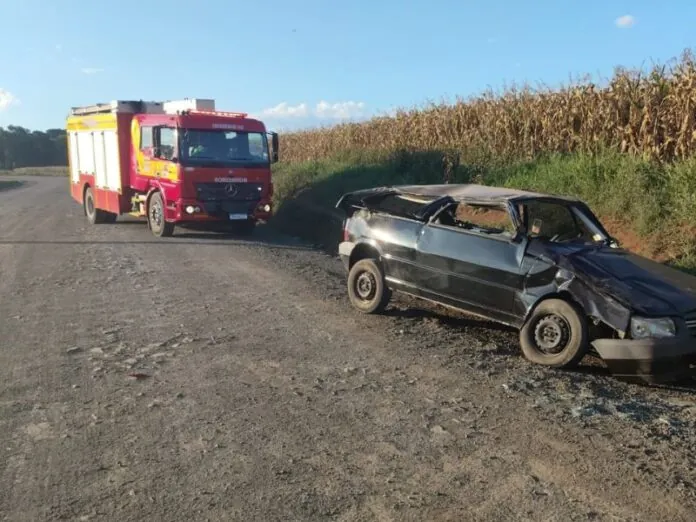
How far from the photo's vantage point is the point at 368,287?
7781 mm

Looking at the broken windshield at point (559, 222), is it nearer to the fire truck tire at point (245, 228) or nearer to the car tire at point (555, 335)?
the car tire at point (555, 335)

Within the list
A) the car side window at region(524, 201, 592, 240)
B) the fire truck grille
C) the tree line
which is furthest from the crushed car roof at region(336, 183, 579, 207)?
the tree line

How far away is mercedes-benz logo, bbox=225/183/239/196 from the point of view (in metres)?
14.1

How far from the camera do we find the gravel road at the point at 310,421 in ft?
11.3

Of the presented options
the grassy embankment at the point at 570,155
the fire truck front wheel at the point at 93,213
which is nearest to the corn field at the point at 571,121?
the grassy embankment at the point at 570,155

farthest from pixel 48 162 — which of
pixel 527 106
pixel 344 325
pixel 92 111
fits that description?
pixel 344 325

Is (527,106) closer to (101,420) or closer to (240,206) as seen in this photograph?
(240,206)

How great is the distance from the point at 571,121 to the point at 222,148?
7497mm

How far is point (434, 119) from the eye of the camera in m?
19.6

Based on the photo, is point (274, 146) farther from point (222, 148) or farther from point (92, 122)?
point (92, 122)

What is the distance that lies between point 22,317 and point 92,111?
35.7 ft

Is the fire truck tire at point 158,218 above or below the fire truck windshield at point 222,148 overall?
below

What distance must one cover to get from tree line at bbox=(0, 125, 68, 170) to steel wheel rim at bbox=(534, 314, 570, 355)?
93.3 meters

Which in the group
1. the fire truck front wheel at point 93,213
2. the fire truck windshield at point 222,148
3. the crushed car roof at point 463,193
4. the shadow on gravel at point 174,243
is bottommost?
the shadow on gravel at point 174,243
